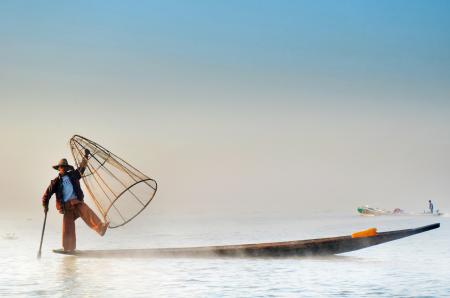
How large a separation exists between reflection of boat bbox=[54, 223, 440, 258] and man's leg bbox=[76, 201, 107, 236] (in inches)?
23.6

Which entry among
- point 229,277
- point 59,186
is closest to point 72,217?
point 59,186

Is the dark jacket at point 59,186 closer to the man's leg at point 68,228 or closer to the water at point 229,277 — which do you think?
the man's leg at point 68,228

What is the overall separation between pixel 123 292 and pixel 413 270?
6639 mm

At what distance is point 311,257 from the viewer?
15312 millimetres

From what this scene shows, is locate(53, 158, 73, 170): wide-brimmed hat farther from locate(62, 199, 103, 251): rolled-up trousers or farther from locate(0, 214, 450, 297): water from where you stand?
locate(0, 214, 450, 297): water

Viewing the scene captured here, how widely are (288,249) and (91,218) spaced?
4.17 metres

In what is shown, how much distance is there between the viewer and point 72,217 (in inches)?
590

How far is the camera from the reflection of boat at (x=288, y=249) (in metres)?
14.2

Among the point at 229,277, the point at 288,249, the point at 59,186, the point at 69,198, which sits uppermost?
the point at 59,186

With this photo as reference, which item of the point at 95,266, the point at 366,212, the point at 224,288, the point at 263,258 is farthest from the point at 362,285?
the point at 366,212

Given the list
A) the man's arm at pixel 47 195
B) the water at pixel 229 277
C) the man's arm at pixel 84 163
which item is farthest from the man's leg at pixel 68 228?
the man's arm at pixel 84 163

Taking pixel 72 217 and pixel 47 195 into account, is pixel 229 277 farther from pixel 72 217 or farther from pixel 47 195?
pixel 47 195

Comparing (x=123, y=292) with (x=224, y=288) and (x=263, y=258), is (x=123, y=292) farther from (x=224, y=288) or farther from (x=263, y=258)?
(x=263, y=258)

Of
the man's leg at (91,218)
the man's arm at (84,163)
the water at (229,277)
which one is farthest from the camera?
the man's leg at (91,218)
